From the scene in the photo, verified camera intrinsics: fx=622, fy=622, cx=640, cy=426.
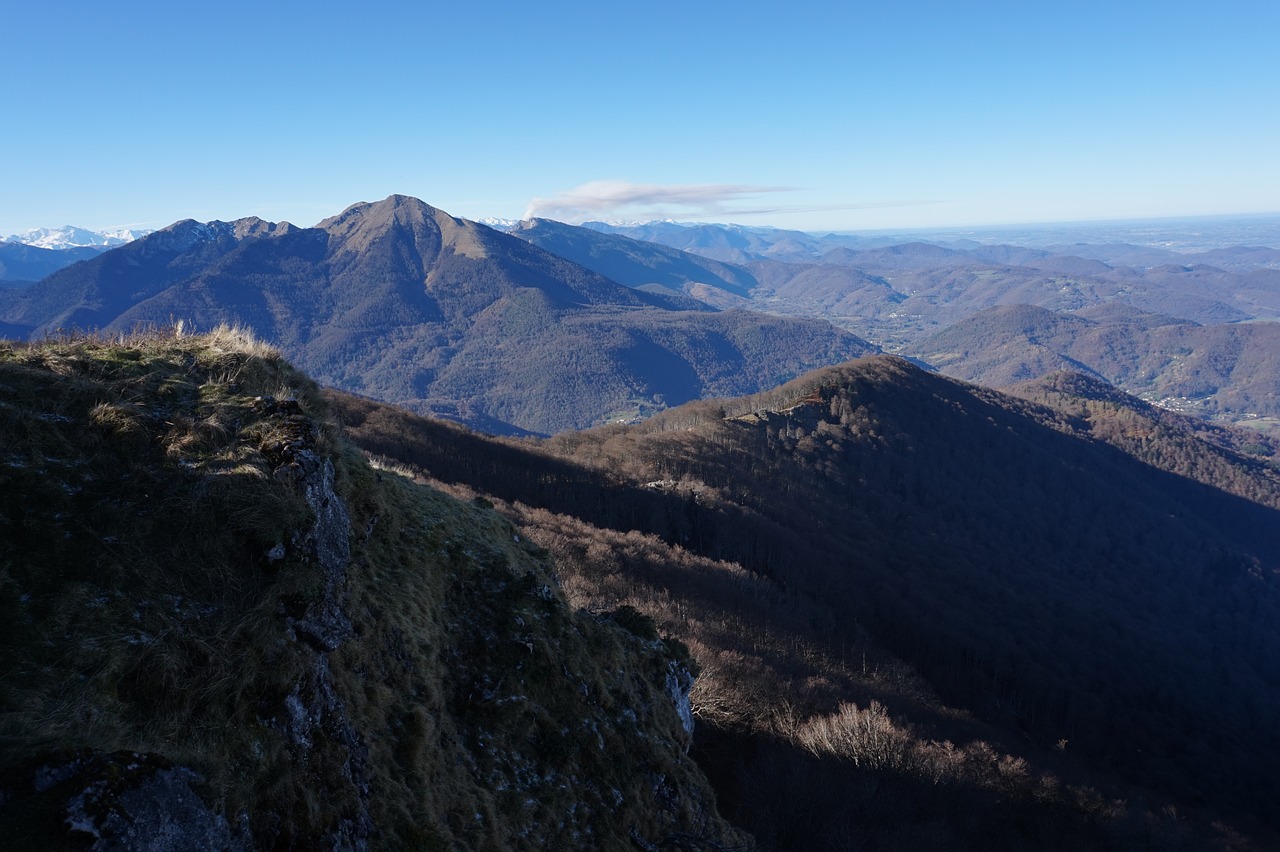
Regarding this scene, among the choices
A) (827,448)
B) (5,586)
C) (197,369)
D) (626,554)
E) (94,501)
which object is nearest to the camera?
(5,586)

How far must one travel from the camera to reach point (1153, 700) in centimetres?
9175

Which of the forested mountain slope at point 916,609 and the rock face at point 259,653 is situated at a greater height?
the rock face at point 259,653

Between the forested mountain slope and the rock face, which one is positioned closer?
the rock face

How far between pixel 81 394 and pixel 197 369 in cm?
289

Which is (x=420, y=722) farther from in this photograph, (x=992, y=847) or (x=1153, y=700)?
(x=1153, y=700)

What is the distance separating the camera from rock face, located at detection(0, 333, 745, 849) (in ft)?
28.2

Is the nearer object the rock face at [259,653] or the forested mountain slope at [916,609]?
the rock face at [259,653]

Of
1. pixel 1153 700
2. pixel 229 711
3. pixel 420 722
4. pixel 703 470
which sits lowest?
pixel 1153 700

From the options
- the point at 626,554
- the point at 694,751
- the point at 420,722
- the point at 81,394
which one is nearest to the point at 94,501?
the point at 81,394

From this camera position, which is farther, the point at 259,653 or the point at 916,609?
the point at 916,609

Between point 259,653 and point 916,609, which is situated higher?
point 259,653

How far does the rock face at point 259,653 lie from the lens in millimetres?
8586

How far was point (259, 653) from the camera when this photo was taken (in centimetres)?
1090

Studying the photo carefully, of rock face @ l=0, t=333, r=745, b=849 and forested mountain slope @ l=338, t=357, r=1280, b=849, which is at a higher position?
rock face @ l=0, t=333, r=745, b=849
